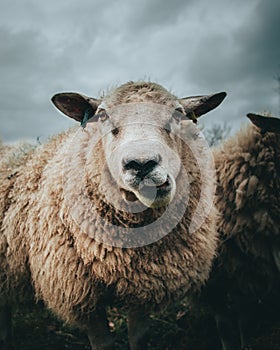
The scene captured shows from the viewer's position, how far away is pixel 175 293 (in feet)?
9.66

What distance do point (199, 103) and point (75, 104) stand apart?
37.7 inches

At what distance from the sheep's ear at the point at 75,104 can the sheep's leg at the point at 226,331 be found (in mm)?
2312

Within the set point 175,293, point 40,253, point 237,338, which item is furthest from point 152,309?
point 237,338

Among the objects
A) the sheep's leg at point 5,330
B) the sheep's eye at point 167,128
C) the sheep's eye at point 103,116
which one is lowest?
the sheep's leg at point 5,330

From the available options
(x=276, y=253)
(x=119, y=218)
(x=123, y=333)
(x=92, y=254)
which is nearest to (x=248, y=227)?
(x=276, y=253)

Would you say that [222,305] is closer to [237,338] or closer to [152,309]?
[237,338]

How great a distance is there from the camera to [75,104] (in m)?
3.13

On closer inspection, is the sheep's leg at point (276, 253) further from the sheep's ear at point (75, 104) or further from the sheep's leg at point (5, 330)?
the sheep's leg at point (5, 330)

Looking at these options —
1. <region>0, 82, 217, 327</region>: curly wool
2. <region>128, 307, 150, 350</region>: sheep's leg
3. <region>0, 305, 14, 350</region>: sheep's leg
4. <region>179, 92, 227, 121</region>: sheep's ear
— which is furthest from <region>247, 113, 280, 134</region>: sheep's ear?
<region>0, 305, 14, 350</region>: sheep's leg

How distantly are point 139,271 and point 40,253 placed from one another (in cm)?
77

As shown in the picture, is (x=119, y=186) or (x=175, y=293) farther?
(x=175, y=293)

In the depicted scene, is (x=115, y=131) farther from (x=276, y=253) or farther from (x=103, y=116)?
(x=276, y=253)

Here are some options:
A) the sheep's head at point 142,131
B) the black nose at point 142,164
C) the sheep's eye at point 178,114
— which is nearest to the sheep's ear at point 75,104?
the sheep's head at point 142,131

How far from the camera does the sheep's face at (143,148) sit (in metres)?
2.30
